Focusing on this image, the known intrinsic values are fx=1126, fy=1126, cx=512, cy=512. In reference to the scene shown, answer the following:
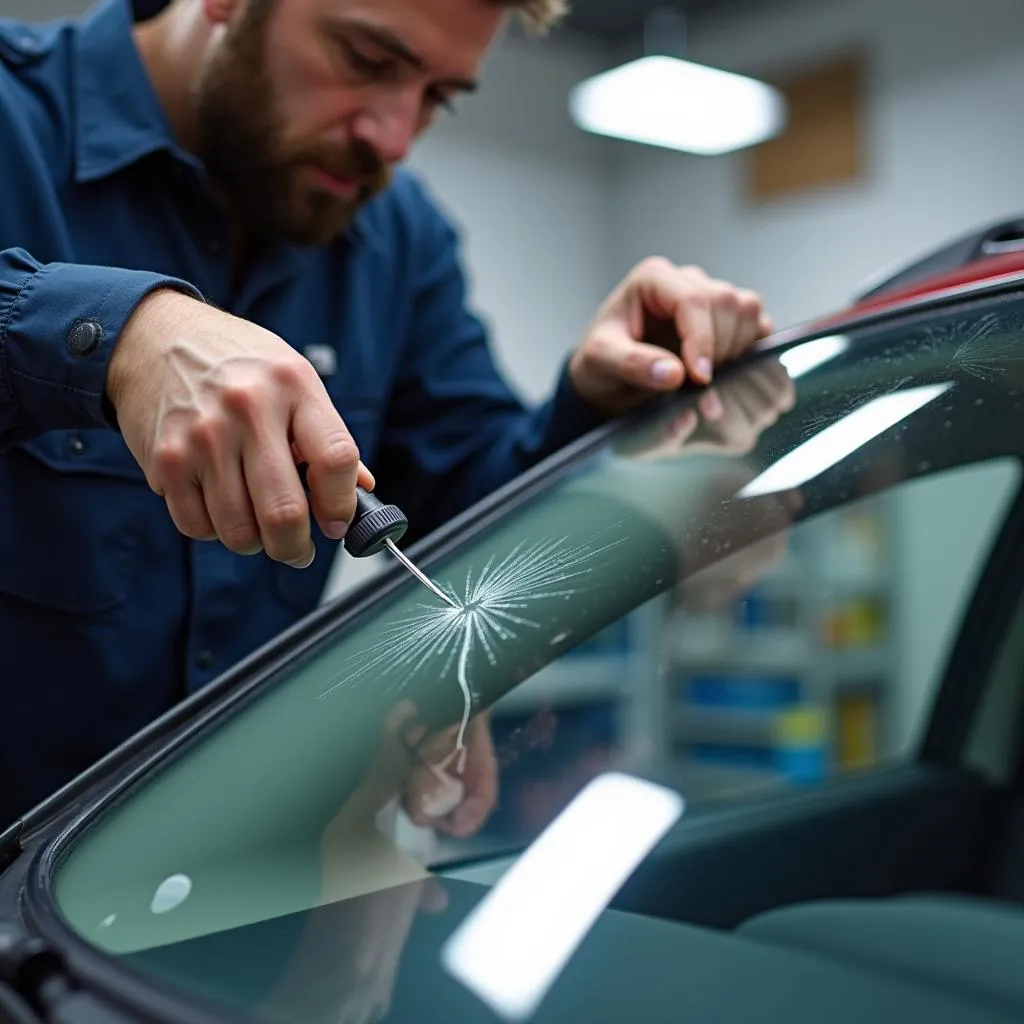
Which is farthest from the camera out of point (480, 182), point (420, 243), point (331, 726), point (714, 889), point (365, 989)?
point (480, 182)

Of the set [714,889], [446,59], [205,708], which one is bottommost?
[714,889]

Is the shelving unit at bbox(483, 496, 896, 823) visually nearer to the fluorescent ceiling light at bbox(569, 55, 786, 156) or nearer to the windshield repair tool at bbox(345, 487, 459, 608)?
the fluorescent ceiling light at bbox(569, 55, 786, 156)

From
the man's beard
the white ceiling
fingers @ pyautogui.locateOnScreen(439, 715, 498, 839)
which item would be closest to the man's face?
the man's beard

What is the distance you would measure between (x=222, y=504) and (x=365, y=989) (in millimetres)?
277

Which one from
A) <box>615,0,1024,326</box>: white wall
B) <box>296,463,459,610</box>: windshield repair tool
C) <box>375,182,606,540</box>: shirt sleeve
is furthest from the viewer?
<box>615,0,1024,326</box>: white wall

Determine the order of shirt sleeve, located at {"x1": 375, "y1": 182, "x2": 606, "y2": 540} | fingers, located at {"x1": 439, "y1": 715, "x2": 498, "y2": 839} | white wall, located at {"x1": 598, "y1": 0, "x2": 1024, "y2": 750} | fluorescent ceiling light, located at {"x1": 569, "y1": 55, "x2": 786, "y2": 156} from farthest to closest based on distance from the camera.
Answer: white wall, located at {"x1": 598, "y1": 0, "x2": 1024, "y2": 750} → fluorescent ceiling light, located at {"x1": 569, "y1": 55, "x2": 786, "y2": 156} → shirt sleeve, located at {"x1": 375, "y1": 182, "x2": 606, "y2": 540} → fingers, located at {"x1": 439, "y1": 715, "x2": 498, "y2": 839}

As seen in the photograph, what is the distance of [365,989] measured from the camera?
Result: 21.5 inches

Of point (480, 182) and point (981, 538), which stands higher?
point (480, 182)

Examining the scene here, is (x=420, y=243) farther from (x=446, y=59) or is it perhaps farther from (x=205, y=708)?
(x=205, y=708)

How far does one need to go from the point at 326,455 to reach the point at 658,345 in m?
0.63

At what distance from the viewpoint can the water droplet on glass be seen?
0.64 meters

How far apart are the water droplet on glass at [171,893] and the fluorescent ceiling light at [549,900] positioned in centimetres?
17

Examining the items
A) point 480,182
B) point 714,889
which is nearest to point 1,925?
point 714,889

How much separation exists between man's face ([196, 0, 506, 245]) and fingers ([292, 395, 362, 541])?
0.72 meters
